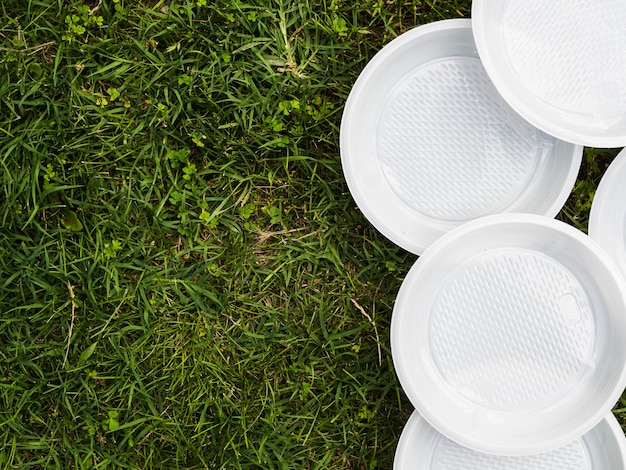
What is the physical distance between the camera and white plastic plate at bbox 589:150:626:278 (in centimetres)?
116

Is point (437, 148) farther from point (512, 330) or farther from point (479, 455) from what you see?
point (479, 455)

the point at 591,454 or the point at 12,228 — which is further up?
the point at 12,228

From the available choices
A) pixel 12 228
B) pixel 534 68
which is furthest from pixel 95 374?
pixel 534 68

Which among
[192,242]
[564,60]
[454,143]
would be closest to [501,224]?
[454,143]

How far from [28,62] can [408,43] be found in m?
0.79

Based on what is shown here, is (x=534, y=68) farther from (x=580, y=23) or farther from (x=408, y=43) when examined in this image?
(x=408, y=43)

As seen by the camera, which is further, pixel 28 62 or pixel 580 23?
pixel 28 62

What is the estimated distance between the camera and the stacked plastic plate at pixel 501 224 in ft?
3.60

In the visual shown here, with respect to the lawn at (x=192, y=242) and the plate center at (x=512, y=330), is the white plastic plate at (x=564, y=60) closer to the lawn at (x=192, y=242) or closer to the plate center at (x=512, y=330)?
the lawn at (x=192, y=242)

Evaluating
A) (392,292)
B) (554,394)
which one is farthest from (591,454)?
(392,292)

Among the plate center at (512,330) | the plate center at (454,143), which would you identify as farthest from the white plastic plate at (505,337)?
the plate center at (454,143)

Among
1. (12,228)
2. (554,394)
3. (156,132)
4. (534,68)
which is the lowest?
(554,394)

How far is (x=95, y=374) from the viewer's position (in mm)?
1245

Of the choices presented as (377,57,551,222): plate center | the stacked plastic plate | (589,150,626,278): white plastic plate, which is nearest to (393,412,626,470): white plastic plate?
the stacked plastic plate
